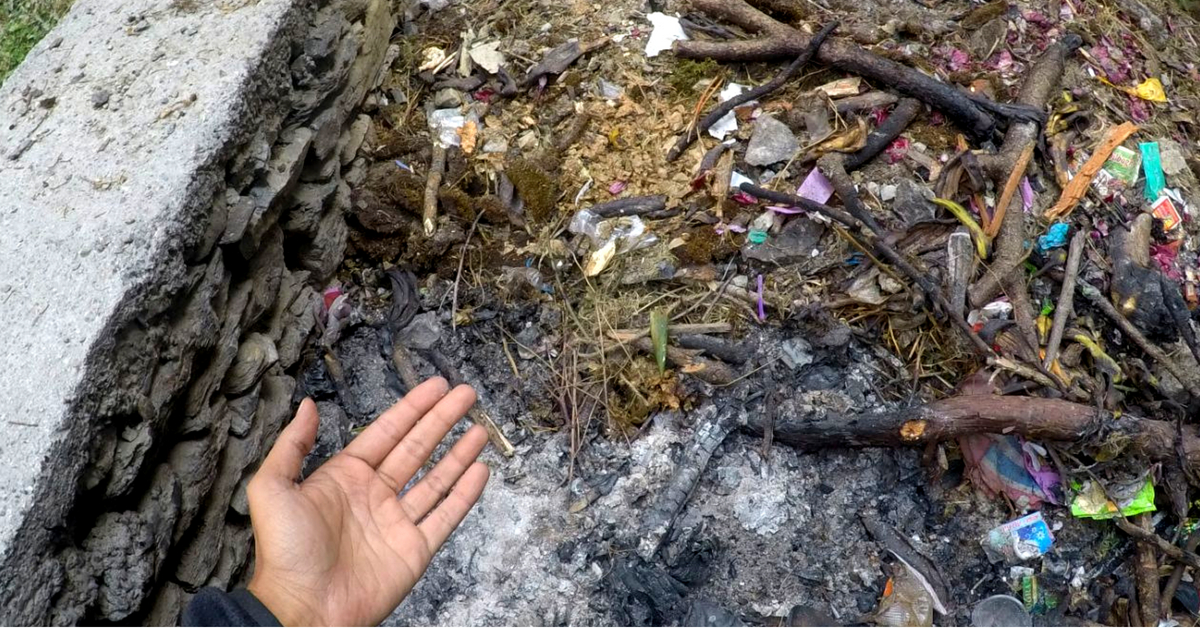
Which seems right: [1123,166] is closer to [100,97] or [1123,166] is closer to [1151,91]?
[1151,91]

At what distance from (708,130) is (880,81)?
69 cm

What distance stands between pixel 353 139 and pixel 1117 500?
2.94m

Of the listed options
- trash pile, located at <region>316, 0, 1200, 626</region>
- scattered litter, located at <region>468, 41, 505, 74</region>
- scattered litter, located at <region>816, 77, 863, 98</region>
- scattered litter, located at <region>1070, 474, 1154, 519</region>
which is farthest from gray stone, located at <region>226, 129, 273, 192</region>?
scattered litter, located at <region>1070, 474, 1154, 519</region>

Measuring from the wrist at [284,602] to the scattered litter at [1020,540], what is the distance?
2.06m

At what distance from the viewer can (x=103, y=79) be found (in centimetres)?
262

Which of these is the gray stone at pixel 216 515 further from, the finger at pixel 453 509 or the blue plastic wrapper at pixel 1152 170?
the blue plastic wrapper at pixel 1152 170

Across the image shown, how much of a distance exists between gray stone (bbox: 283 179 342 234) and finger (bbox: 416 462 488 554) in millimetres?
1165

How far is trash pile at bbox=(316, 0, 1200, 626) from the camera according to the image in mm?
2645

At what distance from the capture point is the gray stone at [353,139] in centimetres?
316

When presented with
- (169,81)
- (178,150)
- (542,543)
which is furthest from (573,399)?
(169,81)

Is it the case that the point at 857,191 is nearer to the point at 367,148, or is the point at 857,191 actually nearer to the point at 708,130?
the point at 708,130

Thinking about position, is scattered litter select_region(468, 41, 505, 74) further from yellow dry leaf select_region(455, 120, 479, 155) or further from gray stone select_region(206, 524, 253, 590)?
gray stone select_region(206, 524, 253, 590)

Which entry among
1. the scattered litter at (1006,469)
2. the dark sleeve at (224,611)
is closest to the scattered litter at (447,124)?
the dark sleeve at (224,611)

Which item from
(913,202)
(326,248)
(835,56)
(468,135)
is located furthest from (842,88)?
(326,248)
